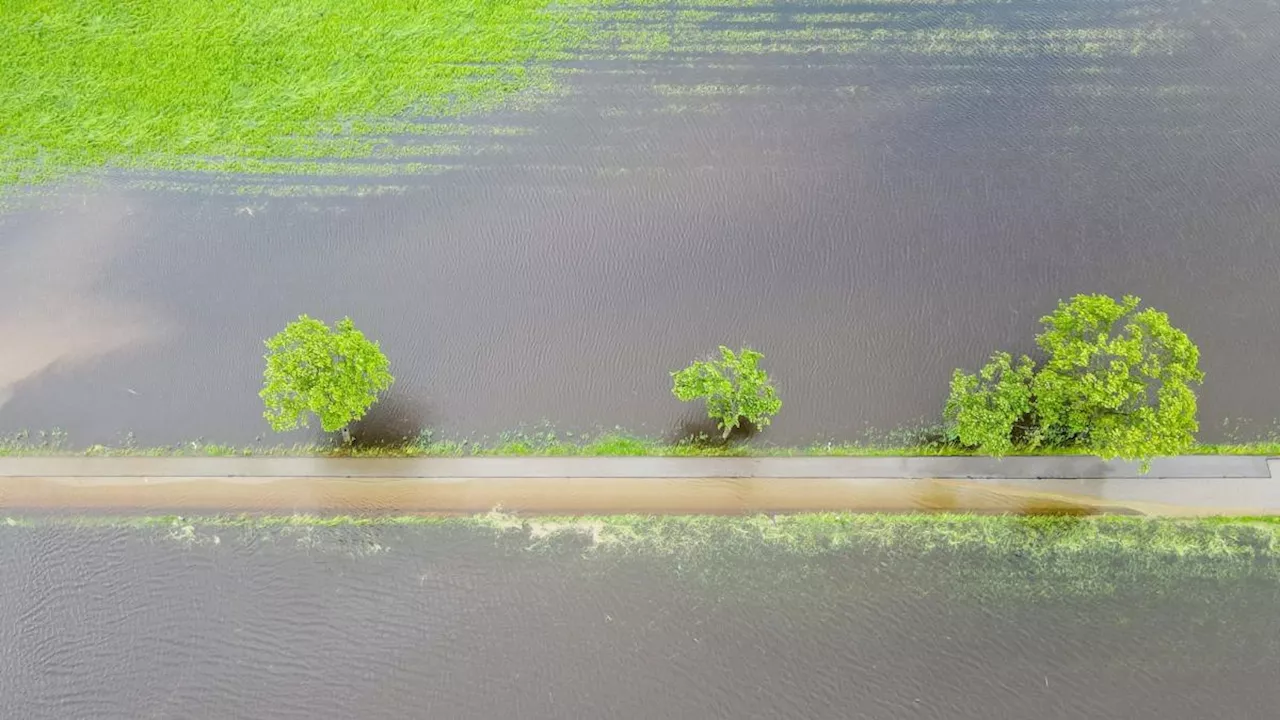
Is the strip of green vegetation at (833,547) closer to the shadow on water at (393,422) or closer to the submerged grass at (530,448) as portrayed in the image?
the submerged grass at (530,448)

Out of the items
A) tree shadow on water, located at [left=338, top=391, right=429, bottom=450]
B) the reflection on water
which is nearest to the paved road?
tree shadow on water, located at [left=338, top=391, right=429, bottom=450]

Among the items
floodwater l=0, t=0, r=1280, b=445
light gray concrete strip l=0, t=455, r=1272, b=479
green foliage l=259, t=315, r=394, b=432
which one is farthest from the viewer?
floodwater l=0, t=0, r=1280, b=445

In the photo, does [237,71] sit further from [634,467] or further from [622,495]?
[622,495]

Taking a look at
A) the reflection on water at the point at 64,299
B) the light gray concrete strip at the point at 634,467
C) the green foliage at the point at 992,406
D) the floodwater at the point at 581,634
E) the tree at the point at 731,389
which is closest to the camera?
Result: the floodwater at the point at 581,634

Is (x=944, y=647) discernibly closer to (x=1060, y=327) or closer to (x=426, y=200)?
(x=1060, y=327)

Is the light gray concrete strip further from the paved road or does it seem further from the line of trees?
the line of trees

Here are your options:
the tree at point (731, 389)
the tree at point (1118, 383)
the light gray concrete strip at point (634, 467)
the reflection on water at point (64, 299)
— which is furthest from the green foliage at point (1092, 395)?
the reflection on water at point (64, 299)

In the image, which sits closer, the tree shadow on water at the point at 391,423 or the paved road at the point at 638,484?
the paved road at the point at 638,484
